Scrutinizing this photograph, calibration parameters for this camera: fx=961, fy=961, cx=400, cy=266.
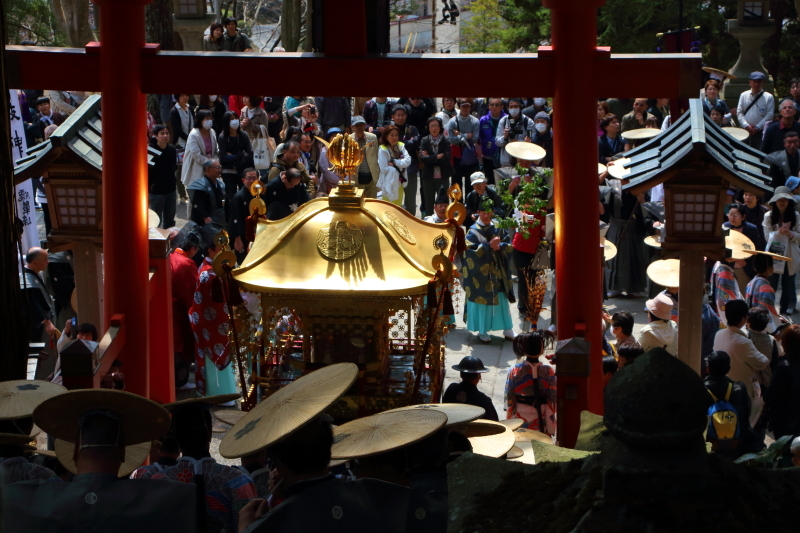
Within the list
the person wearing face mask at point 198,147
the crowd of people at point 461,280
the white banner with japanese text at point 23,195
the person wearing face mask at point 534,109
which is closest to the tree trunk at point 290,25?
the crowd of people at point 461,280

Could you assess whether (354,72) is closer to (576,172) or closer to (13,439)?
(576,172)

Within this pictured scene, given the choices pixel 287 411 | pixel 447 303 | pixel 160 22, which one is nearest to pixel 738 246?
pixel 447 303

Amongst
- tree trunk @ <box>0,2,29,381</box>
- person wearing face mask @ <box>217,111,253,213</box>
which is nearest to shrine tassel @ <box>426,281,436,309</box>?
tree trunk @ <box>0,2,29,381</box>

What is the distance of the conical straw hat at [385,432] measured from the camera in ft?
10.6

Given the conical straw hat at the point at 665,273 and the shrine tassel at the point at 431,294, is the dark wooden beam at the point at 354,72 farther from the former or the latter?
the conical straw hat at the point at 665,273

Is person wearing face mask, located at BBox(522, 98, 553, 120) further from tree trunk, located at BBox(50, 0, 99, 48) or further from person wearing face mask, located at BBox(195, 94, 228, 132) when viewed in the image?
tree trunk, located at BBox(50, 0, 99, 48)

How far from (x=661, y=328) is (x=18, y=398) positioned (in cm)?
569

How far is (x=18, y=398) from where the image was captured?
12.7ft

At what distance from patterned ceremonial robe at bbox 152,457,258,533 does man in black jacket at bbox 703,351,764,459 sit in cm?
325

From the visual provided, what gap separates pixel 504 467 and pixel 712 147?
5189mm

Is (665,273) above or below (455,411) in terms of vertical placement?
below

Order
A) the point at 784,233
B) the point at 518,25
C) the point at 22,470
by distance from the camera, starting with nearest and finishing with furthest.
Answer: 1. the point at 22,470
2. the point at 784,233
3. the point at 518,25

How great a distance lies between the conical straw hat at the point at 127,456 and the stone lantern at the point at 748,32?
648 inches

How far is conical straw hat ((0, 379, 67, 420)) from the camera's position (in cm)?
383
